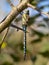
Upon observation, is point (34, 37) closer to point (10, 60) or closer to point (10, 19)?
point (10, 60)

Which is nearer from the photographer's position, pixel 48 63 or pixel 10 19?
pixel 10 19

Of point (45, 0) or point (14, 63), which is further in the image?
point (14, 63)

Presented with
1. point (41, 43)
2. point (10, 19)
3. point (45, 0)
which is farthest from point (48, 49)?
point (10, 19)

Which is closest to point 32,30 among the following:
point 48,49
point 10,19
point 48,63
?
point 48,49

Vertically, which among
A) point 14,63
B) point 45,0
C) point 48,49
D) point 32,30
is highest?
point 45,0

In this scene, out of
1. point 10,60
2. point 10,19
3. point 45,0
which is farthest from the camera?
point 10,60

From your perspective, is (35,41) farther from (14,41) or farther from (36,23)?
(14,41)

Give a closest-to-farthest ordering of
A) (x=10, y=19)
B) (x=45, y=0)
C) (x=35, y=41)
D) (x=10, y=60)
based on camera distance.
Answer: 1. (x=10, y=19)
2. (x=45, y=0)
3. (x=35, y=41)
4. (x=10, y=60)

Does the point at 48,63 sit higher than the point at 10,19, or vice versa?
the point at 10,19

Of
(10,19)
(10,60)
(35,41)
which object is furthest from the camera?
(10,60)
